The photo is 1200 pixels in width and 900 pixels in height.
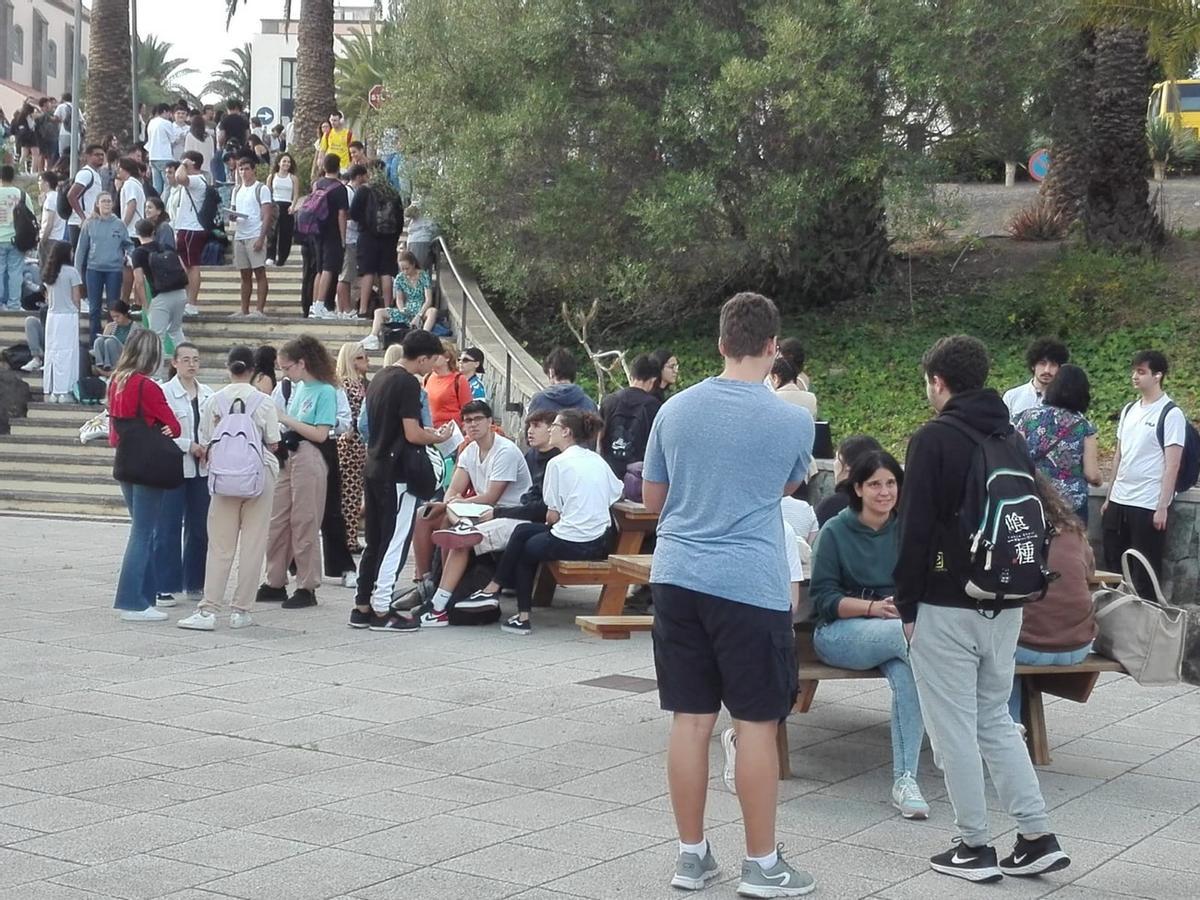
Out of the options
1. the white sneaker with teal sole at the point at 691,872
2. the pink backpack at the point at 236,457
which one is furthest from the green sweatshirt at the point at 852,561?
the pink backpack at the point at 236,457

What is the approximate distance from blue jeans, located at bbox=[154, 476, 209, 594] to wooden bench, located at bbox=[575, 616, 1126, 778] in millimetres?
4817

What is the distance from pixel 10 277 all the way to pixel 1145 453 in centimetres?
1475

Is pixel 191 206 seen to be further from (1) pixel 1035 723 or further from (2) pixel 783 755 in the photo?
(1) pixel 1035 723

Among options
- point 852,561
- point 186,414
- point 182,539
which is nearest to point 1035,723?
point 852,561

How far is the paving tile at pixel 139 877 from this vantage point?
16.6ft

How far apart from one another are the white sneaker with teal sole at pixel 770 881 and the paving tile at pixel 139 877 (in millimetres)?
1660

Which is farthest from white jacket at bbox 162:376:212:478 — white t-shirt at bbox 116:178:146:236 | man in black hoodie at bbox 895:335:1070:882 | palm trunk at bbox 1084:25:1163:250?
palm trunk at bbox 1084:25:1163:250

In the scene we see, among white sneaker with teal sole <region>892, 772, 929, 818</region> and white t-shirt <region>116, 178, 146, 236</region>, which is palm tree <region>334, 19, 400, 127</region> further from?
white sneaker with teal sole <region>892, 772, 929, 818</region>

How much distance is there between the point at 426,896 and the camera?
5.07 metres

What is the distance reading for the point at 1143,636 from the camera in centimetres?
673

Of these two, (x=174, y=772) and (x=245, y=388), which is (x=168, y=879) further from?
(x=245, y=388)

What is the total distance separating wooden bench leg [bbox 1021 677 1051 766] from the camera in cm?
693

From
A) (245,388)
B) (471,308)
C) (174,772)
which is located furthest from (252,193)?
(174,772)

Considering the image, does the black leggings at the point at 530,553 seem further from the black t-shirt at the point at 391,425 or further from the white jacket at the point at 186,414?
the white jacket at the point at 186,414
